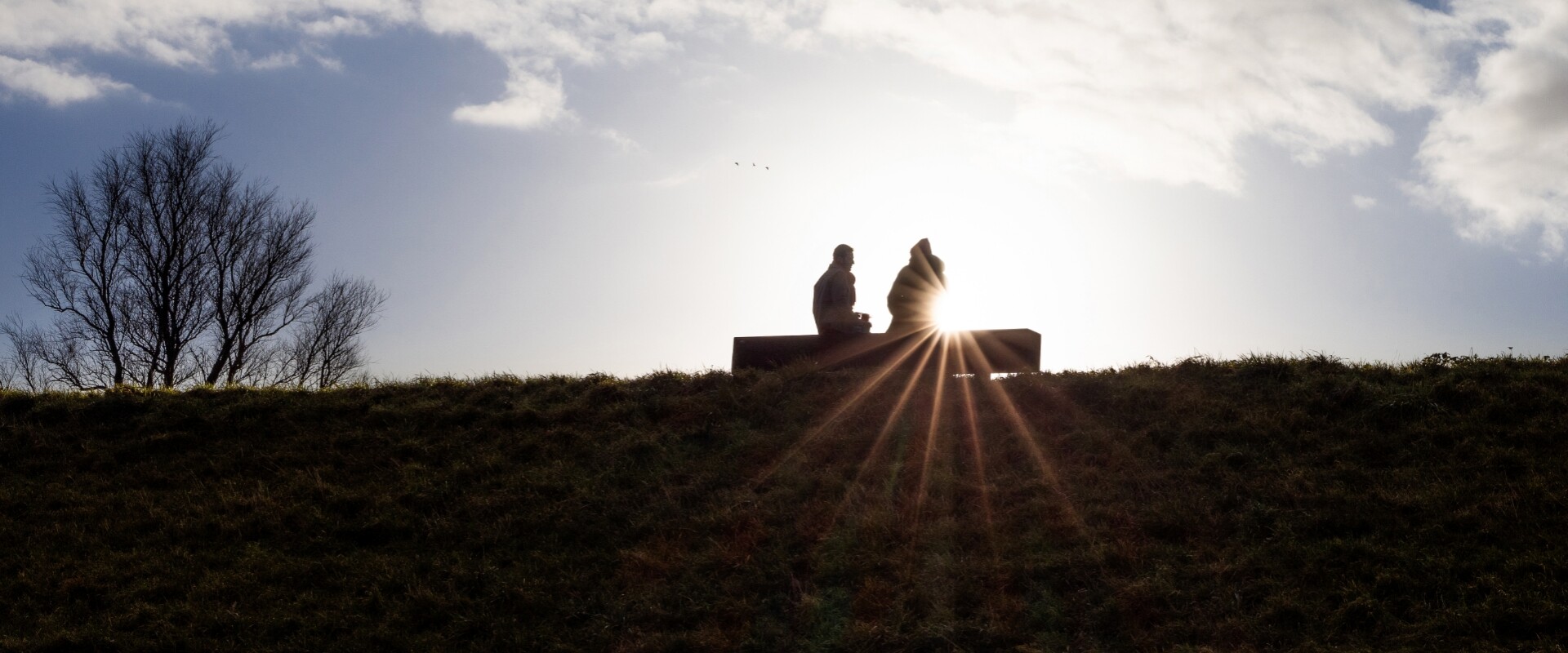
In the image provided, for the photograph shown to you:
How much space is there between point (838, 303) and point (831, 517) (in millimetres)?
5578

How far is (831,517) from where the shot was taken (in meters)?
9.42

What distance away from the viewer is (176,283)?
2436 centimetres

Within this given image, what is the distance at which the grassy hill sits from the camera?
754cm

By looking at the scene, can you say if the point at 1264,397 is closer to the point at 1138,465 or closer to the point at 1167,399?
the point at 1167,399

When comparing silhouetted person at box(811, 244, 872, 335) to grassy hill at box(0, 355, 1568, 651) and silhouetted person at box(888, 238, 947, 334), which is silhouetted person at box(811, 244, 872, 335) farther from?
grassy hill at box(0, 355, 1568, 651)

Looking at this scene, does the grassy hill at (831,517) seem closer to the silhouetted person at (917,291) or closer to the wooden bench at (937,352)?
the wooden bench at (937,352)

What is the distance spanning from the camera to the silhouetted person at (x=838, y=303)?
14.5m

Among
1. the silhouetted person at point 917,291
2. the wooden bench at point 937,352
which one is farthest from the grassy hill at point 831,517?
the silhouetted person at point 917,291

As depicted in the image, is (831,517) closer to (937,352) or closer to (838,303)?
(937,352)

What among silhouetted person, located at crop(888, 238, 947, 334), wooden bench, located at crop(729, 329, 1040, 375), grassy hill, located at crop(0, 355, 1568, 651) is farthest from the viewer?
silhouetted person, located at crop(888, 238, 947, 334)

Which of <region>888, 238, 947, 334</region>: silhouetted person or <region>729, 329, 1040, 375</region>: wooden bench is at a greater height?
<region>888, 238, 947, 334</region>: silhouetted person

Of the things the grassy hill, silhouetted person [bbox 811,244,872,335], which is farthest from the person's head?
the grassy hill

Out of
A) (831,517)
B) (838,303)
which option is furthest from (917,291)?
(831,517)

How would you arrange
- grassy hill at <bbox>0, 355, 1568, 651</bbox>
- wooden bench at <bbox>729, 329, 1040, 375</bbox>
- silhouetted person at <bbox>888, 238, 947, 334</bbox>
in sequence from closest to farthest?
grassy hill at <bbox>0, 355, 1568, 651</bbox> < wooden bench at <bbox>729, 329, 1040, 375</bbox> < silhouetted person at <bbox>888, 238, 947, 334</bbox>
